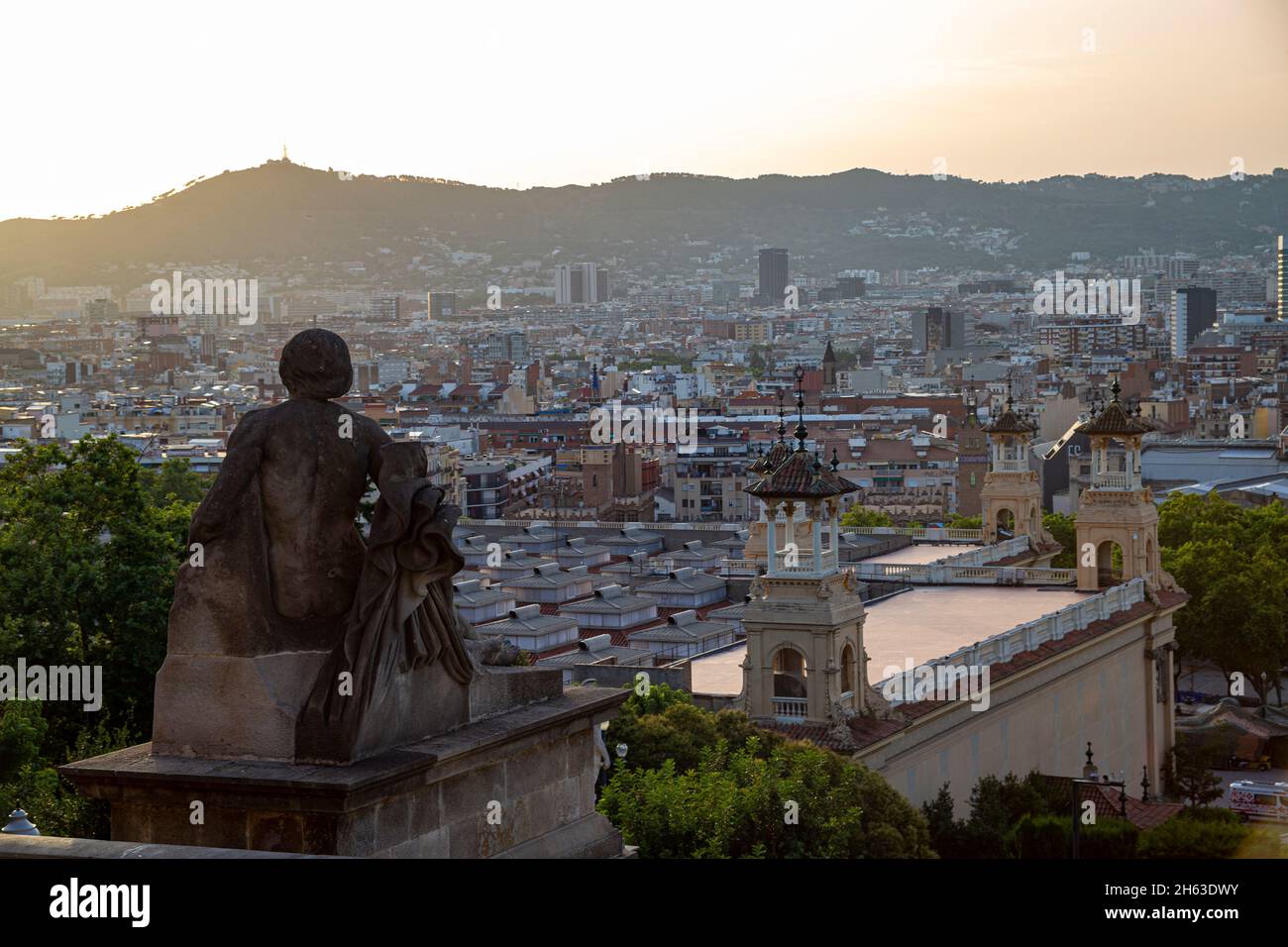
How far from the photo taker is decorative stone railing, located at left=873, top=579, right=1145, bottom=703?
2778 centimetres

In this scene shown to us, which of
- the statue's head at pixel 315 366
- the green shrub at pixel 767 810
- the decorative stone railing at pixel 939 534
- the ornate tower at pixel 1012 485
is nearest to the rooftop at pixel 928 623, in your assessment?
the ornate tower at pixel 1012 485

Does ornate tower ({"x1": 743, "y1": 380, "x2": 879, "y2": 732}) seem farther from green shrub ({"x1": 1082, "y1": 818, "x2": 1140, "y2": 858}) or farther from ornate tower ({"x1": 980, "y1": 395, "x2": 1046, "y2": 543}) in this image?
ornate tower ({"x1": 980, "y1": 395, "x2": 1046, "y2": 543})

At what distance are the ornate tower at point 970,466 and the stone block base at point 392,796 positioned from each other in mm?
107041

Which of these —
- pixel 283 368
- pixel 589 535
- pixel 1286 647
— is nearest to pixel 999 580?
pixel 1286 647

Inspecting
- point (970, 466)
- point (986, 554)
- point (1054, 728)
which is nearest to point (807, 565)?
point (1054, 728)

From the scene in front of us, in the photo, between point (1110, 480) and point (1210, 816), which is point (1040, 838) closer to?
point (1210, 816)

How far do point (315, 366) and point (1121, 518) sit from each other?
31.9m

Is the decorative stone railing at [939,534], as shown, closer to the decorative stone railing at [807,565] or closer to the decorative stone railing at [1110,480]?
the decorative stone railing at [1110,480]

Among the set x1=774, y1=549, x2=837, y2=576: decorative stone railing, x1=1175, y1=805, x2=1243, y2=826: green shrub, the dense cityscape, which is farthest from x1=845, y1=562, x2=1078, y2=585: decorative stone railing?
x1=774, y1=549, x2=837, y2=576: decorative stone railing

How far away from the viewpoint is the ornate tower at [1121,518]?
37094 millimetres

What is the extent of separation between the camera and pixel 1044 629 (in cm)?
3100

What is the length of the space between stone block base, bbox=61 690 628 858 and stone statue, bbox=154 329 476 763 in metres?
0.11
